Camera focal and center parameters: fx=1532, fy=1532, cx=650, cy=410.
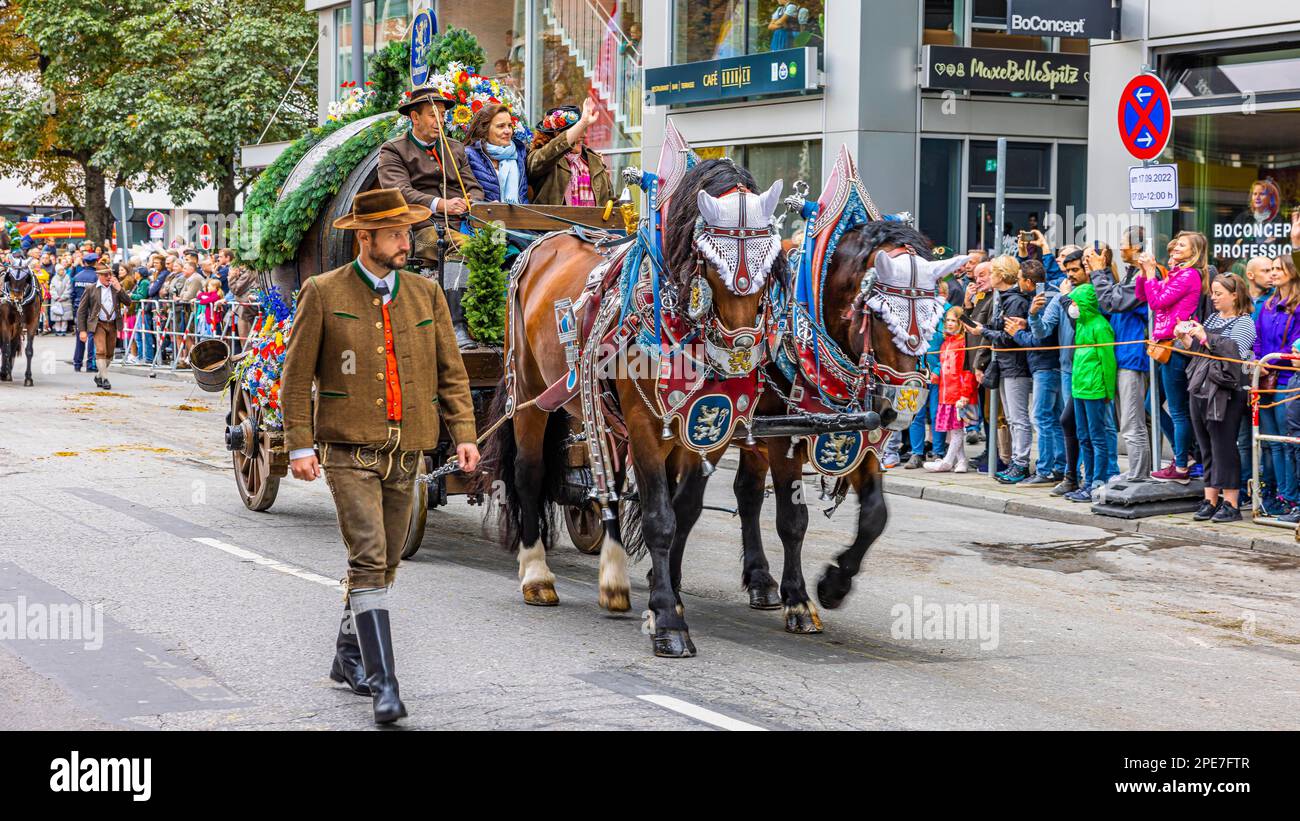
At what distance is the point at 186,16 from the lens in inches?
1426

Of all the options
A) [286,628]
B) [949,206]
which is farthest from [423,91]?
[949,206]

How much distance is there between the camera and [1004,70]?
19.4 meters

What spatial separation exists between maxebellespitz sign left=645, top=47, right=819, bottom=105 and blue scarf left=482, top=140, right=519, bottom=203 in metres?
9.50

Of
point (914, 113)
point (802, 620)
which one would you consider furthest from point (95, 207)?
point (802, 620)

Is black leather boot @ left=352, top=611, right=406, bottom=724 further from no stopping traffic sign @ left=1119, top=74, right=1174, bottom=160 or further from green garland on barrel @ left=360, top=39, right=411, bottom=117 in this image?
no stopping traffic sign @ left=1119, top=74, right=1174, bottom=160

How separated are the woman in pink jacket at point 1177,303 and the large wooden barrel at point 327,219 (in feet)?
20.1

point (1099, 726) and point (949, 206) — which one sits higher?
point (949, 206)

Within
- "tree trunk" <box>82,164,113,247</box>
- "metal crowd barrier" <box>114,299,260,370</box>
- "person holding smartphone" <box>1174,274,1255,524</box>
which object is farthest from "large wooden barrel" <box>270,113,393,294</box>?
"tree trunk" <box>82,164,113,247</box>

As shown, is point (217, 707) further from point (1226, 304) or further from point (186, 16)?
point (186, 16)

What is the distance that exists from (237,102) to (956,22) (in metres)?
19.5

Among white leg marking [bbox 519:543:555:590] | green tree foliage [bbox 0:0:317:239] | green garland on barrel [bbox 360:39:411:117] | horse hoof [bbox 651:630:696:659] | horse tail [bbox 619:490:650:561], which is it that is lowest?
horse hoof [bbox 651:630:696:659]

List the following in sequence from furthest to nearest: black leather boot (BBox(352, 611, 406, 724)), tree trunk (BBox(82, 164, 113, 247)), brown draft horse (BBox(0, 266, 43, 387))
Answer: tree trunk (BBox(82, 164, 113, 247)), brown draft horse (BBox(0, 266, 43, 387)), black leather boot (BBox(352, 611, 406, 724))

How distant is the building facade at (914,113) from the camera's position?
18875 mm

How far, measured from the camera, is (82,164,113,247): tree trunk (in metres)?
41.8
